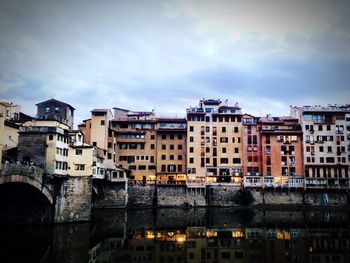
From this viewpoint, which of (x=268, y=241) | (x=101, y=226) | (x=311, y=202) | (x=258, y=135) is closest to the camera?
(x=268, y=241)

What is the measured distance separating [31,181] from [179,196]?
143 ft

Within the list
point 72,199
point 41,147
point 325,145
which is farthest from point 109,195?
point 325,145

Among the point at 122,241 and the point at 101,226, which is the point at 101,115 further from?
the point at 122,241

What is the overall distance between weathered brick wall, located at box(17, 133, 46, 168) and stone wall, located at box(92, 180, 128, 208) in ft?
84.4

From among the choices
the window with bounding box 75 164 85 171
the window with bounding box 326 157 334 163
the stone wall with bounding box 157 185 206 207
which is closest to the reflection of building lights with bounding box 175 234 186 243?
the window with bounding box 75 164 85 171

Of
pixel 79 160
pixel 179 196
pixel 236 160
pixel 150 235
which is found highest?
pixel 236 160

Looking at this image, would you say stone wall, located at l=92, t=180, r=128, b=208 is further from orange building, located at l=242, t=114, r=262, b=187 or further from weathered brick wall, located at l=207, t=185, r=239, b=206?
orange building, located at l=242, t=114, r=262, b=187

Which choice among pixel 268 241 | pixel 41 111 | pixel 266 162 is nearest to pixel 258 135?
pixel 266 162

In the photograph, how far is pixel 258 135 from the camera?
92.6 metres

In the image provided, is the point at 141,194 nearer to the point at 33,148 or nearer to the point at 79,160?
the point at 79,160

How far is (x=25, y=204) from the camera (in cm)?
5275

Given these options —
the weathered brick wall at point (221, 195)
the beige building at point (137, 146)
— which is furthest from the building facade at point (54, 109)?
the weathered brick wall at point (221, 195)

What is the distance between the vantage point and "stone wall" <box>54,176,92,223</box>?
52.0 meters

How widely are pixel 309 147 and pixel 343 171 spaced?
34.0ft
